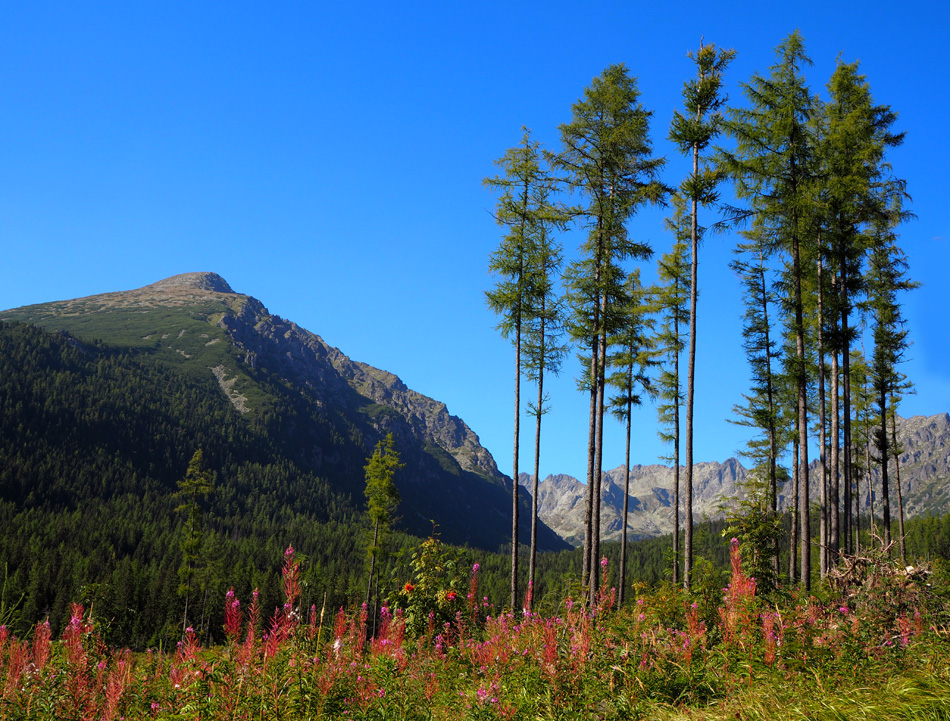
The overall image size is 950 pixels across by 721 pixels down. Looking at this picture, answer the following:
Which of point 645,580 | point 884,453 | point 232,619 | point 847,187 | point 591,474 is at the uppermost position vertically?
point 847,187

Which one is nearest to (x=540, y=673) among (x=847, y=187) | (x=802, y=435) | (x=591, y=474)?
(x=591, y=474)

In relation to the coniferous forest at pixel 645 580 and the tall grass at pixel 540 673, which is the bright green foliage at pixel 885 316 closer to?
the coniferous forest at pixel 645 580

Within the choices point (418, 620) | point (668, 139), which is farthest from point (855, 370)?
point (418, 620)

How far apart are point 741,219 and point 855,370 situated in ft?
41.4

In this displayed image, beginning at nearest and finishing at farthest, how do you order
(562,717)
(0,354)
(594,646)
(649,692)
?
1. (562,717)
2. (649,692)
3. (594,646)
4. (0,354)

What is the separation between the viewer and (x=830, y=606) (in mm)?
6977

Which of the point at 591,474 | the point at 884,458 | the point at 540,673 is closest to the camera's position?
the point at 540,673

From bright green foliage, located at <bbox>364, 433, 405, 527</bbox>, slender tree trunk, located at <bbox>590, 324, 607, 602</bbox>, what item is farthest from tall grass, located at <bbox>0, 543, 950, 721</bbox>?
bright green foliage, located at <bbox>364, 433, 405, 527</bbox>

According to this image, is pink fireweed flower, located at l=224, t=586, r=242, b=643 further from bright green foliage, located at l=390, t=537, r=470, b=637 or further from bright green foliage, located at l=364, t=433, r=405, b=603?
bright green foliage, located at l=364, t=433, r=405, b=603

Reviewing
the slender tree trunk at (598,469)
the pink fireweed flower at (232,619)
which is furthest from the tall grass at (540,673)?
the slender tree trunk at (598,469)

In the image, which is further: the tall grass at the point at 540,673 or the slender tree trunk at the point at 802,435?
the slender tree trunk at the point at 802,435

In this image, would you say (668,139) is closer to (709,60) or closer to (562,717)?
(709,60)

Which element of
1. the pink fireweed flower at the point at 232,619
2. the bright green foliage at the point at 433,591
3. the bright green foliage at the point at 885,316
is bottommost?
the bright green foliage at the point at 433,591

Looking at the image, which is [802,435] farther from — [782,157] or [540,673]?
[540,673]
